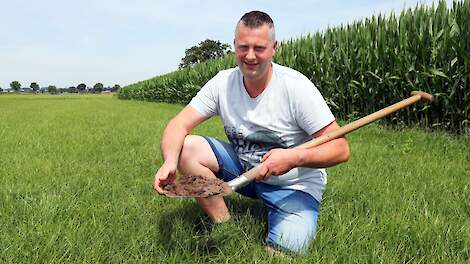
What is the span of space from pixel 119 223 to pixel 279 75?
49.8 inches

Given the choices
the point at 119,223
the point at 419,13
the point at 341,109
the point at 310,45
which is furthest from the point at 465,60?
the point at 119,223

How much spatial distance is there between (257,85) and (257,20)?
0.37 metres

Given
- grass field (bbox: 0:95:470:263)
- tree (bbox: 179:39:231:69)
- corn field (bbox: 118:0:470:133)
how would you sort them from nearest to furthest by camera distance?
1. grass field (bbox: 0:95:470:263)
2. corn field (bbox: 118:0:470:133)
3. tree (bbox: 179:39:231:69)

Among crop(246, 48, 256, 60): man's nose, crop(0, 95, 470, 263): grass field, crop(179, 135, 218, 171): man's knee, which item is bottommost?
crop(0, 95, 470, 263): grass field

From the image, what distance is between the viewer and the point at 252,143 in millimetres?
2498

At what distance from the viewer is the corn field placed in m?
5.86

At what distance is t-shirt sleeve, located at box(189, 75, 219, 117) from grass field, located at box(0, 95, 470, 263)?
2.19 feet

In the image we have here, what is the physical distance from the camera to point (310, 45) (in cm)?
930

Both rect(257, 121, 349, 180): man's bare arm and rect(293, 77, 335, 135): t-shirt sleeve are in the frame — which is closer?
rect(257, 121, 349, 180): man's bare arm

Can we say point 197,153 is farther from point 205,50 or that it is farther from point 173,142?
point 205,50

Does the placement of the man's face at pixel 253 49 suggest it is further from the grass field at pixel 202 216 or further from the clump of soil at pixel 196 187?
the grass field at pixel 202 216

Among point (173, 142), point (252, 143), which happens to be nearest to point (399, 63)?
point (252, 143)

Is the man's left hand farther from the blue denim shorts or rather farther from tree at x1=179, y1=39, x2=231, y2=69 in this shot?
tree at x1=179, y1=39, x2=231, y2=69

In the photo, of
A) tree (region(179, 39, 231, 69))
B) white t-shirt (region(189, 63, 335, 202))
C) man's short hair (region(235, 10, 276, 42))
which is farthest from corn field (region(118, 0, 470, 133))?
tree (region(179, 39, 231, 69))
